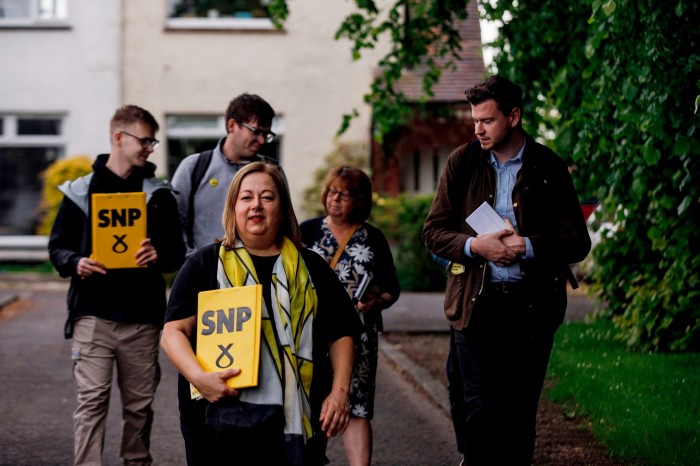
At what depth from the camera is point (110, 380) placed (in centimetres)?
607

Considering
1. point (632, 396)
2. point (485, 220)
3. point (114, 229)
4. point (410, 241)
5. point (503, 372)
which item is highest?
point (485, 220)

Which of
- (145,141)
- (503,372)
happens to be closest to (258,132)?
(145,141)

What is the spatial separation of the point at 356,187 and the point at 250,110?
717 millimetres

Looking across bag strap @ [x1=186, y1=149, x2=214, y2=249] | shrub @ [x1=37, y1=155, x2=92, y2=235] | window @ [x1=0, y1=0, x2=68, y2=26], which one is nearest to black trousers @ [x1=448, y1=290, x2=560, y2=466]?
bag strap @ [x1=186, y1=149, x2=214, y2=249]

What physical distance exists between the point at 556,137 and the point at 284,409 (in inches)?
251

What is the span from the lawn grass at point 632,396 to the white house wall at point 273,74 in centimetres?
1072

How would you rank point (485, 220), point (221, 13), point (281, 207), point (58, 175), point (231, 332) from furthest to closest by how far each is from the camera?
point (221, 13) → point (58, 175) → point (485, 220) → point (281, 207) → point (231, 332)

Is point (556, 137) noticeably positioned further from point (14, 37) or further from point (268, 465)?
point (14, 37)

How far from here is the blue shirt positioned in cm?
523

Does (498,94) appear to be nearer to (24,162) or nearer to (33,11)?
(24,162)

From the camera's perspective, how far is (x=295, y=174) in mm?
20453

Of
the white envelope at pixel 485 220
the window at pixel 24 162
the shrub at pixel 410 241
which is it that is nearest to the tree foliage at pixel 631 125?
the white envelope at pixel 485 220

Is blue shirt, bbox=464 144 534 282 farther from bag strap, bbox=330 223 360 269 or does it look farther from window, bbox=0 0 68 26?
window, bbox=0 0 68 26

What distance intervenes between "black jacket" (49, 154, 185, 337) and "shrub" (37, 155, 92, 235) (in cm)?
1303
